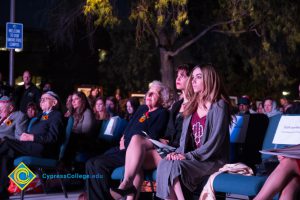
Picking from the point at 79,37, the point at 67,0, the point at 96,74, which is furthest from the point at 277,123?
the point at 96,74

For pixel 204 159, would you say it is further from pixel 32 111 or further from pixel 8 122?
pixel 32 111

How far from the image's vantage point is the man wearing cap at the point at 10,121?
Answer: 398 inches

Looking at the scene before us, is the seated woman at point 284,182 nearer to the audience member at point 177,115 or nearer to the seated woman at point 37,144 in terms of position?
the audience member at point 177,115

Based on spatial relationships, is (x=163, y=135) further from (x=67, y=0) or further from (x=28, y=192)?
(x=67, y=0)

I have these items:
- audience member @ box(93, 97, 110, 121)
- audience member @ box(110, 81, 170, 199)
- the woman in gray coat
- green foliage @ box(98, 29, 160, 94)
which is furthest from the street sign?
green foliage @ box(98, 29, 160, 94)

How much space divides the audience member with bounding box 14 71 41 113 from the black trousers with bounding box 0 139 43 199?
3.66 metres

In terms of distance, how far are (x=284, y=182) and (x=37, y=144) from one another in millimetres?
4700

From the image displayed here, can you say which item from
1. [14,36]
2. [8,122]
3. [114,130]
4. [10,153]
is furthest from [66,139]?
[14,36]

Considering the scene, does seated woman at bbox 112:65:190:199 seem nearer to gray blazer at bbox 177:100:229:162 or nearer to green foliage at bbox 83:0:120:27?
gray blazer at bbox 177:100:229:162

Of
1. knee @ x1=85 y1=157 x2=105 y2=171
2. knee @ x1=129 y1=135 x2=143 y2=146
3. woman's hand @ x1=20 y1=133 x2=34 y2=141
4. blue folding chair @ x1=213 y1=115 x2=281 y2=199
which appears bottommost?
knee @ x1=85 y1=157 x2=105 y2=171

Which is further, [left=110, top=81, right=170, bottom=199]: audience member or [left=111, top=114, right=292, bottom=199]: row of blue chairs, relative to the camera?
[left=111, top=114, right=292, bottom=199]: row of blue chairs

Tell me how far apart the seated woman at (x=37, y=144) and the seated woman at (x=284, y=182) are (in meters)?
4.50

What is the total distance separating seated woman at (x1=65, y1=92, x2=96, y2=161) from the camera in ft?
33.4

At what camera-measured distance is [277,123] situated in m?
7.46
